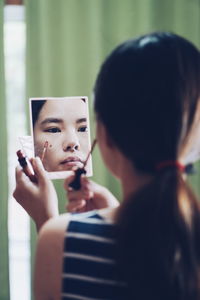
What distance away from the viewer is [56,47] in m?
1.75

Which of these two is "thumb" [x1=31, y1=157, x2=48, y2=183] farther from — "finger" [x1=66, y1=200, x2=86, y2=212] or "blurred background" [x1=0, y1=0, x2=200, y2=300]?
"blurred background" [x1=0, y1=0, x2=200, y2=300]

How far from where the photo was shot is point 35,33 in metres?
1.73

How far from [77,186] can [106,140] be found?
0.26 metres

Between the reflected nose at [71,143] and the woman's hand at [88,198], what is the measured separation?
0.31 metres

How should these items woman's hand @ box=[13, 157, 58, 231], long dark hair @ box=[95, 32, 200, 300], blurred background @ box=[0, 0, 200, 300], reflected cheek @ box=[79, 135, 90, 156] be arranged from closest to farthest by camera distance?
1. long dark hair @ box=[95, 32, 200, 300]
2. woman's hand @ box=[13, 157, 58, 231]
3. reflected cheek @ box=[79, 135, 90, 156]
4. blurred background @ box=[0, 0, 200, 300]

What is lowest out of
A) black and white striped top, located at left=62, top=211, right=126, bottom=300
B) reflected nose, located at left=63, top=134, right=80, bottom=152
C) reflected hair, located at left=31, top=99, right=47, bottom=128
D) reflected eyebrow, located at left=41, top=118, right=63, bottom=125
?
black and white striped top, located at left=62, top=211, right=126, bottom=300

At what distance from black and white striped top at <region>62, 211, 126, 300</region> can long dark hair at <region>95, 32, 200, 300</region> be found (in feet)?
0.07

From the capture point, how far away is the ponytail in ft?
1.75

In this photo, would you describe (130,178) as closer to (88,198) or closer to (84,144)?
(88,198)

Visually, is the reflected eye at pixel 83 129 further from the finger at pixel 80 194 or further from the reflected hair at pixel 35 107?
the finger at pixel 80 194

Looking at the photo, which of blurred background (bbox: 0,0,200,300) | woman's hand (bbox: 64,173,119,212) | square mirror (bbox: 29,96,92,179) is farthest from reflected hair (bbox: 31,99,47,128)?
blurred background (bbox: 0,0,200,300)

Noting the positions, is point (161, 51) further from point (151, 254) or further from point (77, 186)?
point (77, 186)

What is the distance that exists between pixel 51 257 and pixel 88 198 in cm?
25

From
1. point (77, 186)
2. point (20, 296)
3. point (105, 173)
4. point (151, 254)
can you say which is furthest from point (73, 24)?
point (151, 254)
